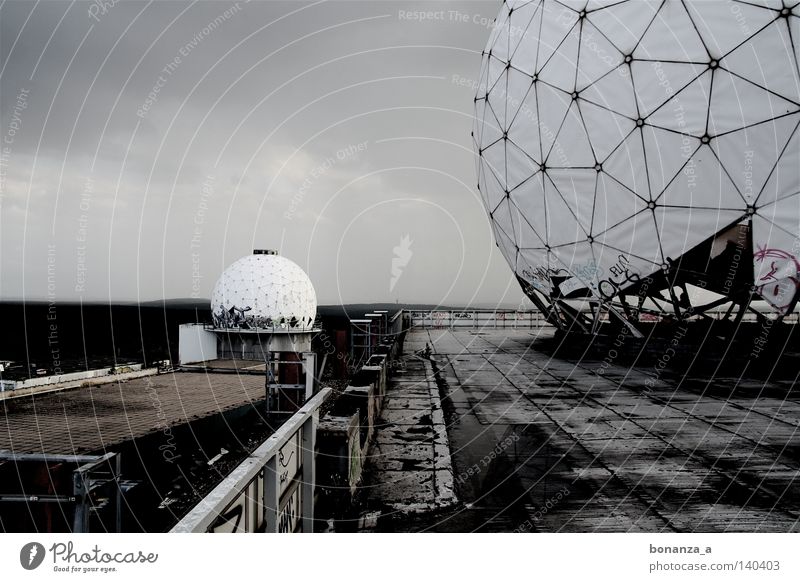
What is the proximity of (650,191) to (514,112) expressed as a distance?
3394mm

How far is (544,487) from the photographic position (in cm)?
500

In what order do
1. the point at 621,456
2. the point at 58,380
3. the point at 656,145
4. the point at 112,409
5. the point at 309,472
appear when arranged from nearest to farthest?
the point at 309,472, the point at 621,456, the point at 656,145, the point at 112,409, the point at 58,380

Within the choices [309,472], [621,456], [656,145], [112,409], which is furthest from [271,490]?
[112,409]

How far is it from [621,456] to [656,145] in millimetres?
5430

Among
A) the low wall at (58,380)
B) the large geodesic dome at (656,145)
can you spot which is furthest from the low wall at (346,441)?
the low wall at (58,380)

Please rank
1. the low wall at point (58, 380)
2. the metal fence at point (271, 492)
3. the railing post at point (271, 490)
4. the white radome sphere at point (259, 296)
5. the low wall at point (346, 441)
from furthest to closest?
1. the white radome sphere at point (259, 296)
2. the low wall at point (58, 380)
3. the low wall at point (346, 441)
4. the railing post at point (271, 490)
5. the metal fence at point (271, 492)

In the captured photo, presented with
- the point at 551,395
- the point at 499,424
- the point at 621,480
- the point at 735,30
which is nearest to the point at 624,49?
the point at 735,30

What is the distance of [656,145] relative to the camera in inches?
341

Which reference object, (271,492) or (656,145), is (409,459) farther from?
(656,145)

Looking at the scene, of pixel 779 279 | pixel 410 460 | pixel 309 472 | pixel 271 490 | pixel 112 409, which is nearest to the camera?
pixel 271 490

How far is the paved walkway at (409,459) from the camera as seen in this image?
486cm

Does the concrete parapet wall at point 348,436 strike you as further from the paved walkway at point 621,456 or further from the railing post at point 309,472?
the paved walkway at point 621,456

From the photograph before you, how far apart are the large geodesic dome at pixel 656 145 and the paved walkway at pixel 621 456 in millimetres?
2141

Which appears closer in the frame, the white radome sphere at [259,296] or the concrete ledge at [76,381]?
the concrete ledge at [76,381]
